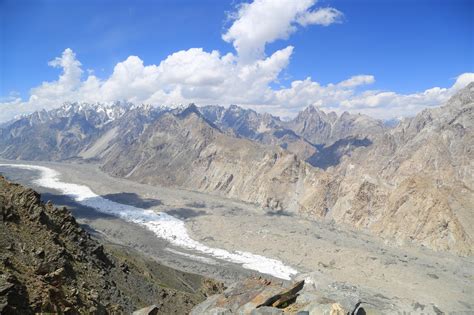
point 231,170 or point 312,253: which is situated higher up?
point 231,170

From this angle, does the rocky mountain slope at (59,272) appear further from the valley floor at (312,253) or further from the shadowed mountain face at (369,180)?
the shadowed mountain face at (369,180)

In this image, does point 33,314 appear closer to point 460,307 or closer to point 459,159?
point 460,307

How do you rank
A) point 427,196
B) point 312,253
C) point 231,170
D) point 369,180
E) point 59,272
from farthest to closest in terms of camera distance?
1. point 231,170
2. point 369,180
3. point 427,196
4. point 312,253
5. point 59,272

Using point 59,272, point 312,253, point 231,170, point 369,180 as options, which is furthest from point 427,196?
point 231,170

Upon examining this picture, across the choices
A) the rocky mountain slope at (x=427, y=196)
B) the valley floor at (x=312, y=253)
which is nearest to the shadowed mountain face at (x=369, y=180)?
the rocky mountain slope at (x=427, y=196)

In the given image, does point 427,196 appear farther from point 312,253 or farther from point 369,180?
point 312,253
